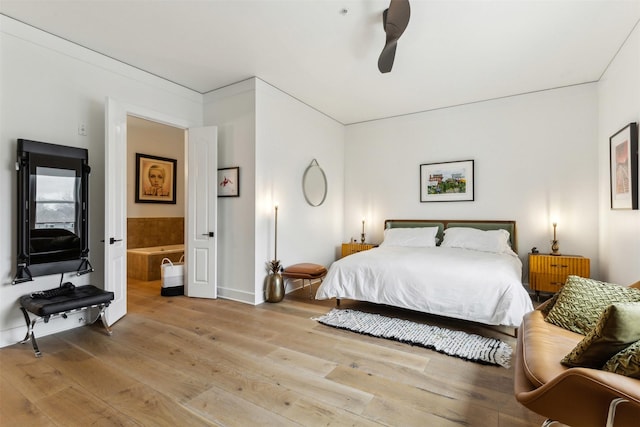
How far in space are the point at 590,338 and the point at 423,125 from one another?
14.6 feet

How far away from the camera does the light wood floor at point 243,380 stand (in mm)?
1787

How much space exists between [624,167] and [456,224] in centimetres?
211

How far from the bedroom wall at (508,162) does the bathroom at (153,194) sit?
4.03 metres

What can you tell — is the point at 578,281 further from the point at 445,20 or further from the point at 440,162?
the point at 440,162

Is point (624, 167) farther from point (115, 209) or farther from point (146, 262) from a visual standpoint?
point (146, 262)

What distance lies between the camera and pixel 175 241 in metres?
6.65

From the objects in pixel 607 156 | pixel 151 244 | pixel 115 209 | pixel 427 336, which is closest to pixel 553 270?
pixel 607 156

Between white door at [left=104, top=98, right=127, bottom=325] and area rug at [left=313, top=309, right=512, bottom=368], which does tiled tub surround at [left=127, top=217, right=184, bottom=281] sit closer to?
white door at [left=104, top=98, right=127, bottom=325]

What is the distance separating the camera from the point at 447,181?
506cm

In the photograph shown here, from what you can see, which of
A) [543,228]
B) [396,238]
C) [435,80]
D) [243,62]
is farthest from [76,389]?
[543,228]

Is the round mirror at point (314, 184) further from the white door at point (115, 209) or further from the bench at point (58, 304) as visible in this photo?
the bench at point (58, 304)

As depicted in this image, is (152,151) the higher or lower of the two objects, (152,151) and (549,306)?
the higher

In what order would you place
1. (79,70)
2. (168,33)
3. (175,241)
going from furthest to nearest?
(175,241) < (79,70) < (168,33)

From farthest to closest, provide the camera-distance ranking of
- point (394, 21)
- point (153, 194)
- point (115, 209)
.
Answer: point (153, 194)
point (115, 209)
point (394, 21)
